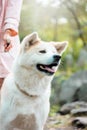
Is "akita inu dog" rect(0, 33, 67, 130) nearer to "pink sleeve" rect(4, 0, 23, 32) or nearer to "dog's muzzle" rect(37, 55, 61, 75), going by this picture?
"dog's muzzle" rect(37, 55, 61, 75)

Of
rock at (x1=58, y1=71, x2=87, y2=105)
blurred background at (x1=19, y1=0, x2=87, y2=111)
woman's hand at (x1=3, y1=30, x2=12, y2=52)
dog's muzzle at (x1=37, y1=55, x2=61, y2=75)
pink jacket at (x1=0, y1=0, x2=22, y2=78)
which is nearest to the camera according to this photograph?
dog's muzzle at (x1=37, y1=55, x2=61, y2=75)

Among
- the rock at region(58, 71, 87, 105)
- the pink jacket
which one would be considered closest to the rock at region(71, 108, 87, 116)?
the rock at region(58, 71, 87, 105)

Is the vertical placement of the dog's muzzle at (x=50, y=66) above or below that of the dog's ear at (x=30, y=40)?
below

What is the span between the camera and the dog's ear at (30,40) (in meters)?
4.07

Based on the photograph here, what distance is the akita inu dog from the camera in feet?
13.4

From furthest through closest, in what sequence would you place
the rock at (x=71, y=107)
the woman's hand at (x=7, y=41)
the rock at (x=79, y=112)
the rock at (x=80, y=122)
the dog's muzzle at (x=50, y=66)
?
1. the rock at (x=71, y=107)
2. the rock at (x=79, y=112)
3. the rock at (x=80, y=122)
4. the woman's hand at (x=7, y=41)
5. the dog's muzzle at (x=50, y=66)

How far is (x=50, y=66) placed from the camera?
401 centimetres

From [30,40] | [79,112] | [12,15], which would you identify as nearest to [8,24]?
[12,15]

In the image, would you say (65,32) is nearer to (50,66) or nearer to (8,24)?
(8,24)

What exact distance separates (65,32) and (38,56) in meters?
14.5

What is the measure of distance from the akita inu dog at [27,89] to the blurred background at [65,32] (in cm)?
473

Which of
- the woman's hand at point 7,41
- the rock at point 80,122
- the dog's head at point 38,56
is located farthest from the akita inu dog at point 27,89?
the rock at point 80,122

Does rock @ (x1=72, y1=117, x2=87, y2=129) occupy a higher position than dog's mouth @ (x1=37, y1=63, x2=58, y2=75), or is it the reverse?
dog's mouth @ (x1=37, y1=63, x2=58, y2=75)

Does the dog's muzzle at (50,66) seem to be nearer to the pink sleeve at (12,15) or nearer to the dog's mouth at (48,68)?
the dog's mouth at (48,68)
